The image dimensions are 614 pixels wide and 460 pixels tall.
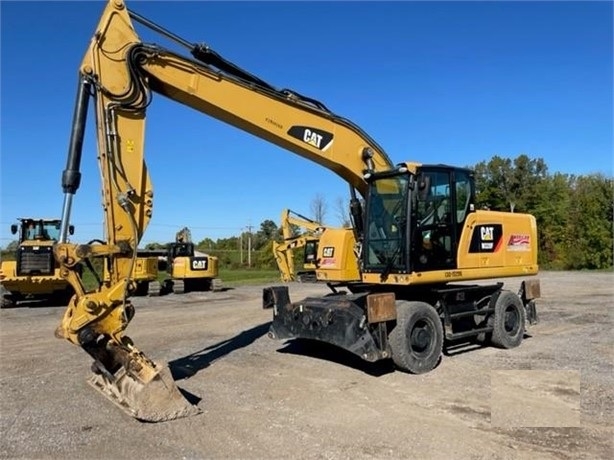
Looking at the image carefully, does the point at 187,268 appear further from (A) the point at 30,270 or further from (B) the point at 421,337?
(B) the point at 421,337

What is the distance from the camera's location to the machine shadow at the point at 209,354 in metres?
7.72

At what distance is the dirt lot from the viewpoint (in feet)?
15.9

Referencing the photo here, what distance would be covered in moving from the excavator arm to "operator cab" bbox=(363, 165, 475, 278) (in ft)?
3.29

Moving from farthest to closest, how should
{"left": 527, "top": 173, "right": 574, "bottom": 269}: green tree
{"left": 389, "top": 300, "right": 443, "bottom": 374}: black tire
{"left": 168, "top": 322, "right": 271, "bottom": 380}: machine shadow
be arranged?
{"left": 527, "top": 173, "right": 574, "bottom": 269}: green tree, {"left": 168, "top": 322, "right": 271, "bottom": 380}: machine shadow, {"left": 389, "top": 300, "right": 443, "bottom": 374}: black tire

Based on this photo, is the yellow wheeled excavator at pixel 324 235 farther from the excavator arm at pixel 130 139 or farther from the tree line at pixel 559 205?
the tree line at pixel 559 205

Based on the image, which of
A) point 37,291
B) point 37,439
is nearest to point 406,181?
point 37,439

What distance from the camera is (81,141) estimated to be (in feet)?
20.3

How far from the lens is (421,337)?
773cm

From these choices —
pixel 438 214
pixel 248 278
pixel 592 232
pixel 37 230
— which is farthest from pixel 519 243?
pixel 592 232

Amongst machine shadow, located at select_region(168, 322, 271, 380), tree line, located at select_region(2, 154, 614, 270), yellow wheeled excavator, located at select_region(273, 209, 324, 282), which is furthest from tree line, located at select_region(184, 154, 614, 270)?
machine shadow, located at select_region(168, 322, 271, 380)

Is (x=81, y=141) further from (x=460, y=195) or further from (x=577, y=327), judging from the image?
(x=577, y=327)

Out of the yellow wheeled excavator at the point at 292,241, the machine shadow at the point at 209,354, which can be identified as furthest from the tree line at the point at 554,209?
the machine shadow at the point at 209,354

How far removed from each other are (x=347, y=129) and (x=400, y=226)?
5.51 ft

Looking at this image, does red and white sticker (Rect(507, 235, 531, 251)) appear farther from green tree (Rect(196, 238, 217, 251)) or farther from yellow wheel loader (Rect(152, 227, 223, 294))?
green tree (Rect(196, 238, 217, 251))
